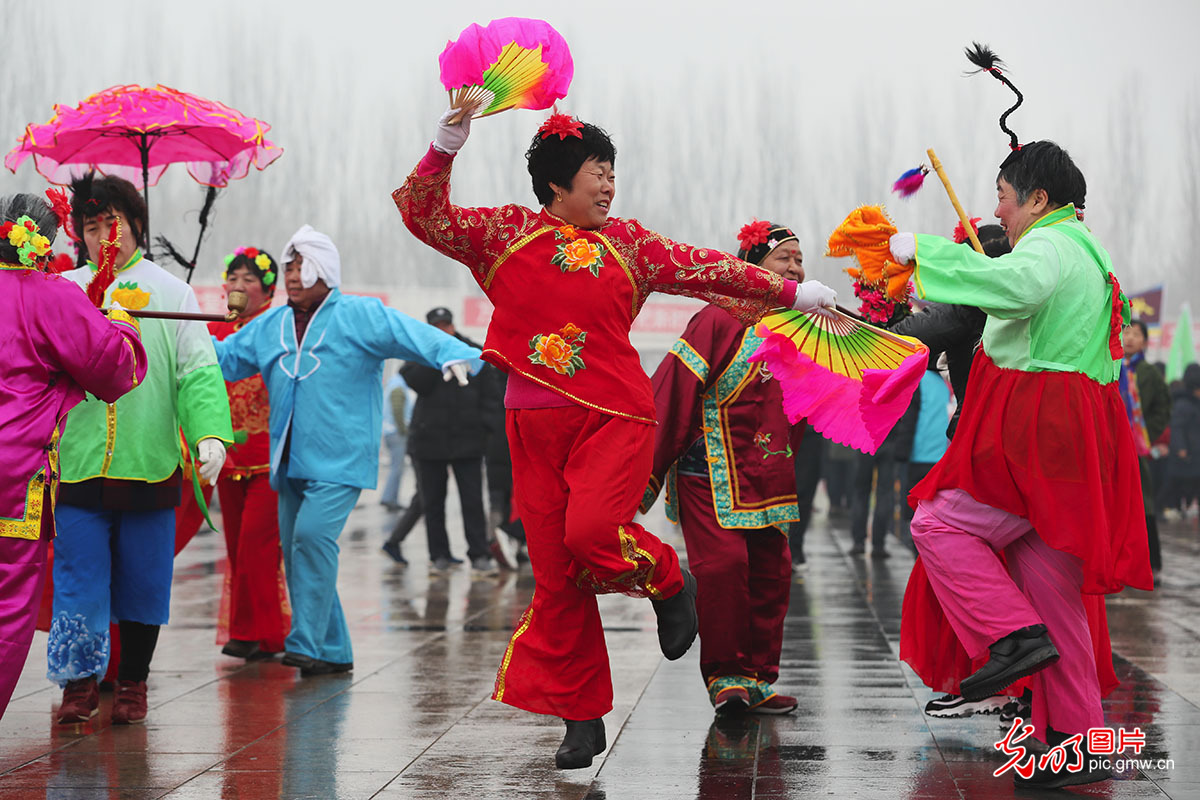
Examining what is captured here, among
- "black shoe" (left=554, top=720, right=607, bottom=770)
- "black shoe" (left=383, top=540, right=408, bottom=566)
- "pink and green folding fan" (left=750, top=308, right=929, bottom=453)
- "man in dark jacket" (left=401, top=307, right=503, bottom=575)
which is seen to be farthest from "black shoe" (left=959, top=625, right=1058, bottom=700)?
"black shoe" (left=383, top=540, right=408, bottom=566)

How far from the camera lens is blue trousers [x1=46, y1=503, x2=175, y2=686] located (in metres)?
5.02

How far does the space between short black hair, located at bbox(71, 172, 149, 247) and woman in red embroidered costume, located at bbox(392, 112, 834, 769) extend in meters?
1.72

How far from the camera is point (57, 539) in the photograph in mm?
5078

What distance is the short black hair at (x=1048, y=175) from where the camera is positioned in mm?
4289

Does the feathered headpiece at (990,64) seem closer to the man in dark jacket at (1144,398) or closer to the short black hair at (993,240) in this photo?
the short black hair at (993,240)

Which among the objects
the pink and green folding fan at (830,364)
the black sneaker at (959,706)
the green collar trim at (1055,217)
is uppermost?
the green collar trim at (1055,217)

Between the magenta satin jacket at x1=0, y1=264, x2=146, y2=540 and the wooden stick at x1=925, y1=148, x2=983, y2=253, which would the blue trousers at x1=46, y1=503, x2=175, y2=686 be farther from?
the wooden stick at x1=925, y1=148, x2=983, y2=253

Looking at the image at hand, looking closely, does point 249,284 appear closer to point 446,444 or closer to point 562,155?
point 562,155

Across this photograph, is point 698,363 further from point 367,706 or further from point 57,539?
point 57,539

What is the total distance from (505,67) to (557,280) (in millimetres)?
614

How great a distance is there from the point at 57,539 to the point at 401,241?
111 feet

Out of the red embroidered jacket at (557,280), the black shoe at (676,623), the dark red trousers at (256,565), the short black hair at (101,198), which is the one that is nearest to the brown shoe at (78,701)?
the dark red trousers at (256,565)

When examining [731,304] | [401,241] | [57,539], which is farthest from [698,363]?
[401,241]

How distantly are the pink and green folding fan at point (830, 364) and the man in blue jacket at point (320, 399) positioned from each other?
66.5 inches
